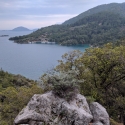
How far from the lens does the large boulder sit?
24.9ft

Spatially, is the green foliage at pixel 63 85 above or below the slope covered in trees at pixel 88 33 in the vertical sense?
above

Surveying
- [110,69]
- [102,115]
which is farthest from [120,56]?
[102,115]

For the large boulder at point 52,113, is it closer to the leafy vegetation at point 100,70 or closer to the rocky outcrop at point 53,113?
the rocky outcrop at point 53,113

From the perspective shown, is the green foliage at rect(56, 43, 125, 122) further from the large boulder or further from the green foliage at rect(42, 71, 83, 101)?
the large boulder

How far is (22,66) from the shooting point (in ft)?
258

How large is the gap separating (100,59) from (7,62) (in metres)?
78.8

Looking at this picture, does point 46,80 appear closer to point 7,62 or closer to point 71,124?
point 71,124

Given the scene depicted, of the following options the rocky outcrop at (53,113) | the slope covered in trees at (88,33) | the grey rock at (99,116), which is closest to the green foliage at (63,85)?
the rocky outcrop at (53,113)

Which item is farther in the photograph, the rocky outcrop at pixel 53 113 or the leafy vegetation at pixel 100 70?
the leafy vegetation at pixel 100 70

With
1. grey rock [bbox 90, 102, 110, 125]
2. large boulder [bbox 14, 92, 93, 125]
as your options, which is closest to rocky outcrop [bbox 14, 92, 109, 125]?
large boulder [bbox 14, 92, 93, 125]

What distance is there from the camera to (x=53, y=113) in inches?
310

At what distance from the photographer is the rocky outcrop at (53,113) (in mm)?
7594

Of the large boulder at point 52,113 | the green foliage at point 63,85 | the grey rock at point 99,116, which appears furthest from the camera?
the grey rock at point 99,116

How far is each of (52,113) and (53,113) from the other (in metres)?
0.04
